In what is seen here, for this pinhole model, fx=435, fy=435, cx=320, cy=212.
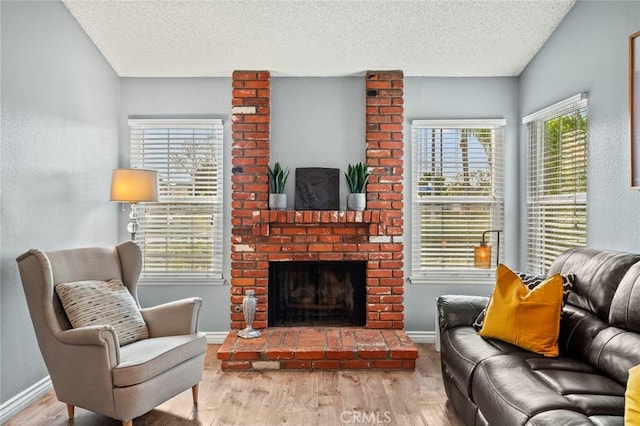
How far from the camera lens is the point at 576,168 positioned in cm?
322

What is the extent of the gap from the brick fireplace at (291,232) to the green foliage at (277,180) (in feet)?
0.21

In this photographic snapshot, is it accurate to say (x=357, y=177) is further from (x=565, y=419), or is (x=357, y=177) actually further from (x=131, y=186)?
(x=565, y=419)

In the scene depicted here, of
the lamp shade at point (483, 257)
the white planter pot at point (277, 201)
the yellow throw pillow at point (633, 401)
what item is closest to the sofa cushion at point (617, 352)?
the yellow throw pillow at point (633, 401)

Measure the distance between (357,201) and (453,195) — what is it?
3.17 feet

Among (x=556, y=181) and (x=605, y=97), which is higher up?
(x=605, y=97)

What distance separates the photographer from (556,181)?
3.49 m

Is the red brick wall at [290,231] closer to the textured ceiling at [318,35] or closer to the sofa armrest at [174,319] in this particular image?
the textured ceiling at [318,35]

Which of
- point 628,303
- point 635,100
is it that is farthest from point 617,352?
point 635,100

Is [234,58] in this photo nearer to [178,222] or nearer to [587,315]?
[178,222]

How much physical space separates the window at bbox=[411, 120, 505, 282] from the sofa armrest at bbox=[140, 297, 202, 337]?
83.8 inches

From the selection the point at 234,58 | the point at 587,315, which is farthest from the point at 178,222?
the point at 587,315

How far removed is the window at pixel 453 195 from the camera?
161 inches

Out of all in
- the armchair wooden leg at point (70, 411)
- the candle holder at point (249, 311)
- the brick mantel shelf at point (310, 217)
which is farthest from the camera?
the brick mantel shelf at point (310, 217)

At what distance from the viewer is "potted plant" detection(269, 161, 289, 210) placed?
3.87m
